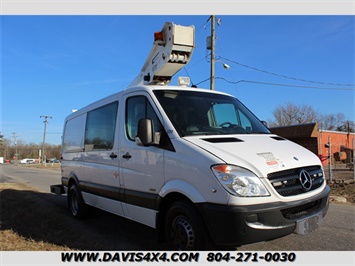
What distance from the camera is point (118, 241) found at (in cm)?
526

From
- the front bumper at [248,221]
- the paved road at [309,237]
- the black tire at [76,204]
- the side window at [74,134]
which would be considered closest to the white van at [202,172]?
the front bumper at [248,221]

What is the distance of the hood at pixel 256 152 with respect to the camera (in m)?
3.54

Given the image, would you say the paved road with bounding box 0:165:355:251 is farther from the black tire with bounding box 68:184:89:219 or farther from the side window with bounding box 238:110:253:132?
the side window with bounding box 238:110:253:132

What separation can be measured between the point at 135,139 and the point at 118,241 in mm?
1817

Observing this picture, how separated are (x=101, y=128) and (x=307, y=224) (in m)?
4.04

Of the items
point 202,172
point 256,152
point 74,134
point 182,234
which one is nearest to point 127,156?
point 182,234

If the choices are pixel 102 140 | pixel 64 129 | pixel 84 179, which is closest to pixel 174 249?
pixel 102 140

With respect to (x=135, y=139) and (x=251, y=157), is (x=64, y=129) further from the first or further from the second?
(x=251, y=157)

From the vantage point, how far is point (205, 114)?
15.5 ft

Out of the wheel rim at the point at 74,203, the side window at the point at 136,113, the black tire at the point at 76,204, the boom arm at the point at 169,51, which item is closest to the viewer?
the side window at the point at 136,113

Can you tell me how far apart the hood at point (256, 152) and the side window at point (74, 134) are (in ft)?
13.3

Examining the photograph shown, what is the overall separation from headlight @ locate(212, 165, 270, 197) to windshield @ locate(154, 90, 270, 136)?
91 centimetres

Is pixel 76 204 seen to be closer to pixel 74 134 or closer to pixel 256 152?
pixel 74 134

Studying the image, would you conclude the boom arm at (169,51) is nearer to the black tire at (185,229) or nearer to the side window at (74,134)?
the side window at (74,134)
